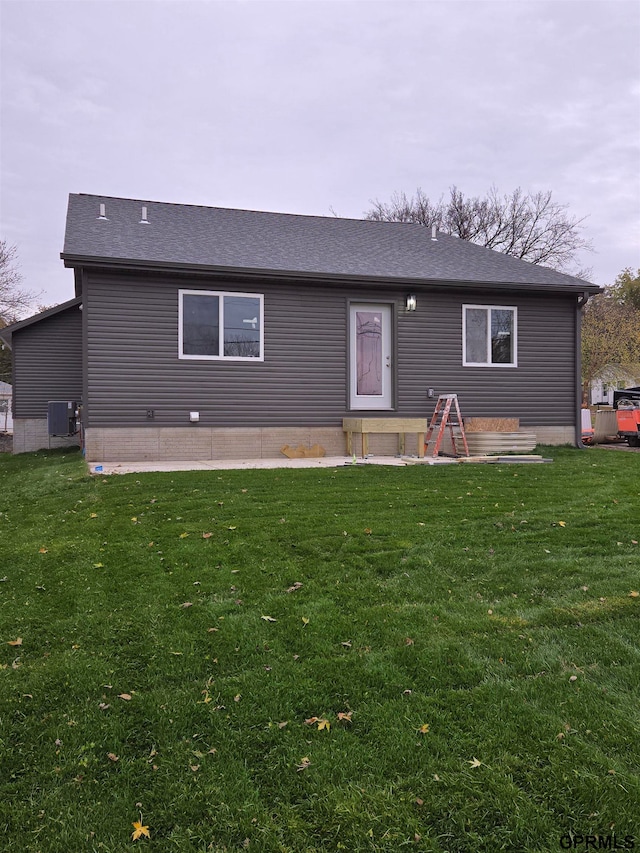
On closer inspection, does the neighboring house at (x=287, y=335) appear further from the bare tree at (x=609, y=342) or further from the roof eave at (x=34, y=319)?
the bare tree at (x=609, y=342)

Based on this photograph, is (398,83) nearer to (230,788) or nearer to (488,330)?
(488,330)

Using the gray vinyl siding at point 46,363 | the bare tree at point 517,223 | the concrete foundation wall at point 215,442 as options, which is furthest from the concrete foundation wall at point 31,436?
the bare tree at point 517,223

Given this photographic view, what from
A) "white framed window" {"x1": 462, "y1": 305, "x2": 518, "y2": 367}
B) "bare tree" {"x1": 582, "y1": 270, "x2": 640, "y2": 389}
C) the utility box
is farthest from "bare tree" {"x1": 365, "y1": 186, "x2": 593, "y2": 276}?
the utility box

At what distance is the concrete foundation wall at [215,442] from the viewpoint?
966 centimetres

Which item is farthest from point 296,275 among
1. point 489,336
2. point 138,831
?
point 138,831

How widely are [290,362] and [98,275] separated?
11.3 feet

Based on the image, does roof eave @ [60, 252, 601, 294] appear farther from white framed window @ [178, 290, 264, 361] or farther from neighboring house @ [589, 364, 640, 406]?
neighboring house @ [589, 364, 640, 406]

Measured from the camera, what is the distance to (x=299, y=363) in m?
10.6

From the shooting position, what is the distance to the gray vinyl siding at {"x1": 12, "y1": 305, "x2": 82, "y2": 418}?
14383 mm

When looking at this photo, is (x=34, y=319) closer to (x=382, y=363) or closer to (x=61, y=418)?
(x=61, y=418)

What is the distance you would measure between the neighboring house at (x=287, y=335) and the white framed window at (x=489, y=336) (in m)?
0.03

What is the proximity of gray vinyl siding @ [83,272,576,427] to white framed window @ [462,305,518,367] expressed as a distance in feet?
0.43

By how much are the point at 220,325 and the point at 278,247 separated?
7.54ft

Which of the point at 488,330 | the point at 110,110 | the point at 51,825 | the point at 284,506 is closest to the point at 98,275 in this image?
the point at 284,506
